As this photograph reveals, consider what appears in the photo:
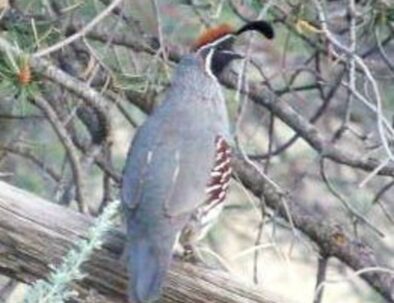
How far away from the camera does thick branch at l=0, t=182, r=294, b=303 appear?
8.62ft

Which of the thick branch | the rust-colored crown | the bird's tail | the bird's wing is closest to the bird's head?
the rust-colored crown

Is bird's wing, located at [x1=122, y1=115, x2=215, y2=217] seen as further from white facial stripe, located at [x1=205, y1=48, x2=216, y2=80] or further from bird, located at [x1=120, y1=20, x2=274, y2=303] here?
white facial stripe, located at [x1=205, y1=48, x2=216, y2=80]

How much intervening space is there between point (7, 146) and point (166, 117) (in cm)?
87

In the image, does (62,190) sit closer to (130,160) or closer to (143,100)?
(143,100)

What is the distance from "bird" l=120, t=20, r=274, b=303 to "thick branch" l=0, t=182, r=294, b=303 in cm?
7

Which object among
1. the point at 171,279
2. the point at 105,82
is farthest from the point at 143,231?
the point at 105,82

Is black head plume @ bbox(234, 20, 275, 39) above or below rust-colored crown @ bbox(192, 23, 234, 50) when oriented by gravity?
below

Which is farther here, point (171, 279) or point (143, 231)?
point (143, 231)

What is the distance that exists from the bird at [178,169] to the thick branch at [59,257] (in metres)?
0.07

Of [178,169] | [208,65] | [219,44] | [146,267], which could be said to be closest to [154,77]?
[208,65]

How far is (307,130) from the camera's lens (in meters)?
4.07

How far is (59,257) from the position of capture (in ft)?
8.63

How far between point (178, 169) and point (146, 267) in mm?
445

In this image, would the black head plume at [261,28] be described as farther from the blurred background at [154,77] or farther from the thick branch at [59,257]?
the thick branch at [59,257]
